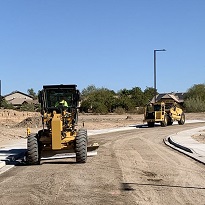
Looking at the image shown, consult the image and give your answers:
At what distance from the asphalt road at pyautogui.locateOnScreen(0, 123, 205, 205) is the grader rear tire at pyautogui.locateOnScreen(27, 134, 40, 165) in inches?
16.4

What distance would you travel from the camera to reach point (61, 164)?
1703cm

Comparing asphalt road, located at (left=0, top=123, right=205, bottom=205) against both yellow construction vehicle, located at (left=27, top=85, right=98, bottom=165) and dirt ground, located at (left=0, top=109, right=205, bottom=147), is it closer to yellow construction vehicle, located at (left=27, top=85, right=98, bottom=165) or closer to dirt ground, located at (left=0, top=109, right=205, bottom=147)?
yellow construction vehicle, located at (left=27, top=85, right=98, bottom=165)

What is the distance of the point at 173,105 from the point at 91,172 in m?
38.1

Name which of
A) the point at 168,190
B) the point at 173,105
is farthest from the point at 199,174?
the point at 173,105

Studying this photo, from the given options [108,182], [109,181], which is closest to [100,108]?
[109,181]

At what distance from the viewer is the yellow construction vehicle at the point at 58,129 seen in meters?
17.0

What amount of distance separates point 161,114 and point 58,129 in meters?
31.4

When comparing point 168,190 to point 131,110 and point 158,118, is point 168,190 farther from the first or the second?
point 131,110

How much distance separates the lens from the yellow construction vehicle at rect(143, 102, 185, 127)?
47.4m

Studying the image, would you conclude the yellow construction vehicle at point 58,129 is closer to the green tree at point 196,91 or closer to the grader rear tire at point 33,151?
the grader rear tire at point 33,151

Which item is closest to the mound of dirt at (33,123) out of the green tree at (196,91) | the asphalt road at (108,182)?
the asphalt road at (108,182)

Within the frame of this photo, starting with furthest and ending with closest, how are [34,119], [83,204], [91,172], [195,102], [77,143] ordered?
[195,102] → [34,119] → [77,143] → [91,172] → [83,204]

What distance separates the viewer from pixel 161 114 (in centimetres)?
Answer: 4744

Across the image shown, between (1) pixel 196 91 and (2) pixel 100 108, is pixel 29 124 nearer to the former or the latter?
(2) pixel 100 108
